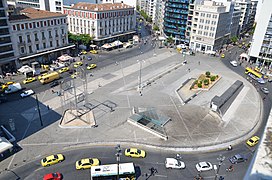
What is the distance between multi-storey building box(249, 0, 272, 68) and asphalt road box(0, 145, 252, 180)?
2559 inches

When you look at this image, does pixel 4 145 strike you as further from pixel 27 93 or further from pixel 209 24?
pixel 209 24

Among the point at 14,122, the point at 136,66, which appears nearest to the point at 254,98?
the point at 136,66

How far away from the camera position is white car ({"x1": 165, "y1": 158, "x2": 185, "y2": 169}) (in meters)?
40.1

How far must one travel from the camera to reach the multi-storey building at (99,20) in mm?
104625

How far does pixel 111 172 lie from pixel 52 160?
11.2 m

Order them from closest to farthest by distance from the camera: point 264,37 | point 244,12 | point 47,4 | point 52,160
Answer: point 52,160
point 264,37
point 47,4
point 244,12

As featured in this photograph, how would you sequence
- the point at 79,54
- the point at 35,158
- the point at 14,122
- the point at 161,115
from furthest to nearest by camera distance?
the point at 79,54
the point at 161,115
the point at 14,122
the point at 35,158

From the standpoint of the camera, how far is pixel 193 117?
55.5 meters

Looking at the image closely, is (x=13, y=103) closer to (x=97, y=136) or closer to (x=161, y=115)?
(x=97, y=136)

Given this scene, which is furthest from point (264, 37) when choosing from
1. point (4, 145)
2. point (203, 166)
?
point (4, 145)

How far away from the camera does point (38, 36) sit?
3196 inches

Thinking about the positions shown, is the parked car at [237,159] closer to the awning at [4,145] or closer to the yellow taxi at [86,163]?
the yellow taxi at [86,163]

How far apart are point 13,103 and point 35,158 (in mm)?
24276

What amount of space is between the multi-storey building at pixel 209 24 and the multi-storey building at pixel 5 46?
81.9 meters
